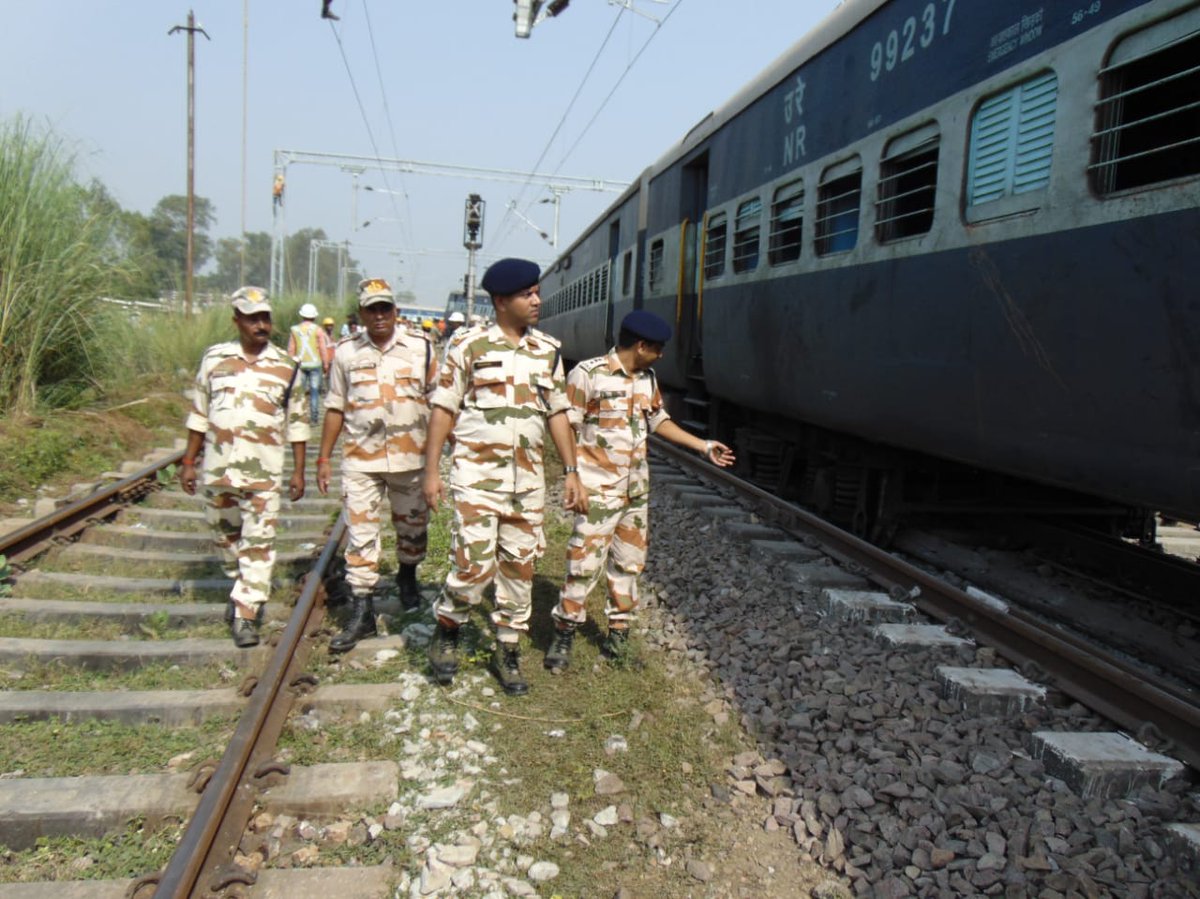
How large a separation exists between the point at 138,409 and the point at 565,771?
9.57 metres

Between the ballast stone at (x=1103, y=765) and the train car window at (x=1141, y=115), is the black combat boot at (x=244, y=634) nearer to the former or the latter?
the ballast stone at (x=1103, y=765)

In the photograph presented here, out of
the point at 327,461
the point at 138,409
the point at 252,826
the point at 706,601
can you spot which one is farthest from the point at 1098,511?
the point at 138,409

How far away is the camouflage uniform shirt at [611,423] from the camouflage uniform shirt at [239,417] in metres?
1.53

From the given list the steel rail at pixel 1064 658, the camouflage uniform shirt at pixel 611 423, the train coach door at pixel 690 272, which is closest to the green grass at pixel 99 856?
the camouflage uniform shirt at pixel 611 423

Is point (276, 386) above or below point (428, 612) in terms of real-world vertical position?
above

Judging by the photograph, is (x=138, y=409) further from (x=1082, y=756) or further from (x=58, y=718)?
(x=1082, y=756)

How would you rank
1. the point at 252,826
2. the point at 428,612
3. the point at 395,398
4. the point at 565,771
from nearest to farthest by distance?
the point at 252,826 → the point at 565,771 → the point at 395,398 → the point at 428,612

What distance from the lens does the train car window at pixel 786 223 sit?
22.0 ft

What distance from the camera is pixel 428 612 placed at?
16.8 feet

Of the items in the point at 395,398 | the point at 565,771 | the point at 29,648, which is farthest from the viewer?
the point at 395,398

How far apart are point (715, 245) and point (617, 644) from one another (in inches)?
206

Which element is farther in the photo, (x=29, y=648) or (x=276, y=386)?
(x=276, y=386)

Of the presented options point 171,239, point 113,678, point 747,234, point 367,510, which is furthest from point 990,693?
point 171,239

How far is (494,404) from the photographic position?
13.0 feet
